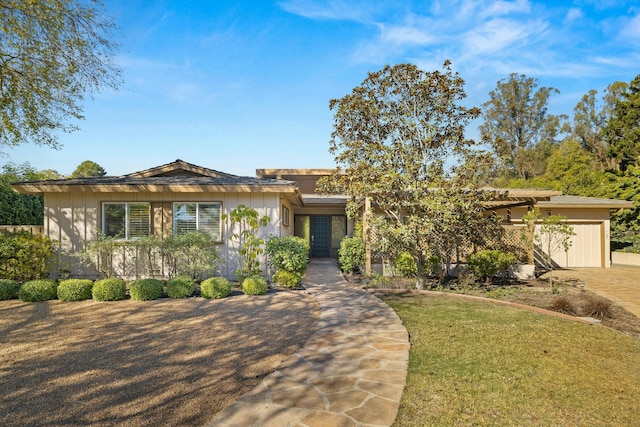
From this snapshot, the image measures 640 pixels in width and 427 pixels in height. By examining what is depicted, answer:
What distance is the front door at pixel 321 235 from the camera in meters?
17.0

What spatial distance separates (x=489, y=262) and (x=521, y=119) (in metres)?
30.6

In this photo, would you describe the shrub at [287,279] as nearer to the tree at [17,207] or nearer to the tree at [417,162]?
the tree at [417,162]

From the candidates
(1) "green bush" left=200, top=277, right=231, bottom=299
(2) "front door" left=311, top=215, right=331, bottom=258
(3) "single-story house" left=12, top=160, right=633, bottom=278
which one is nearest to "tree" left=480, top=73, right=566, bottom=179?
(2) "front door" left=311, top=215, right=331, bottom=258

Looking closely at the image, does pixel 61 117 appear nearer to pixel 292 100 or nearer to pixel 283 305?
pixel 292 100

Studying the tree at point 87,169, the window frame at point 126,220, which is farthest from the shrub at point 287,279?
the tree at point 87,169

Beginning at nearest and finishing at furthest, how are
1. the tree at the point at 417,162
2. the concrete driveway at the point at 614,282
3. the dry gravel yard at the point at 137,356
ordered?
the dry gravel yard at the point at 137,356 < the concrete driveway at the point at 614,282 < the tree at the point at 417,162

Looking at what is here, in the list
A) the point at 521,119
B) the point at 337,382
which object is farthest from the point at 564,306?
the point at 521,119

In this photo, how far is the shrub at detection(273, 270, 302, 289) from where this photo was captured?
8.65 meters

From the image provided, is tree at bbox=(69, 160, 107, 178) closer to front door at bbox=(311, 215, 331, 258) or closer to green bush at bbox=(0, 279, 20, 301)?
front door at bbox=(311, 215, 331, 258)

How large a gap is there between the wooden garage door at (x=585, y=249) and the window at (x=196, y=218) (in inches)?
551

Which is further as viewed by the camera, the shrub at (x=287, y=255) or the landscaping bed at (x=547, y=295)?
the shrub at (x=287, y=255)

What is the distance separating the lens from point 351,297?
26.1ft

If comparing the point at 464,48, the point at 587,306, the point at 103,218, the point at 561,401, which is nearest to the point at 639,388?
the point at 561,401

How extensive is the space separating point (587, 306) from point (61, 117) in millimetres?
14847
